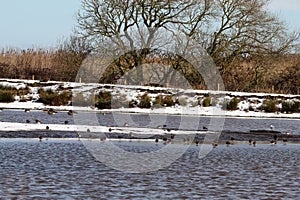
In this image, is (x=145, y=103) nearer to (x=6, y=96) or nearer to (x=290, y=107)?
(x=6, y=96)

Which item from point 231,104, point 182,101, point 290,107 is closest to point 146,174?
A: point 182,101

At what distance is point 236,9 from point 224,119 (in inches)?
573

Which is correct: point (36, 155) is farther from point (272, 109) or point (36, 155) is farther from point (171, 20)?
point (171, 20)

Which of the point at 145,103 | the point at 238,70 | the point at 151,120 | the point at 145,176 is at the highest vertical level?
the point at 238,70

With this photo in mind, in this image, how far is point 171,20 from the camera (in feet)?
135

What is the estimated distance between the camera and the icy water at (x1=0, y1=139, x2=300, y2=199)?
31.6ft

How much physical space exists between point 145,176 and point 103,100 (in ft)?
69.6

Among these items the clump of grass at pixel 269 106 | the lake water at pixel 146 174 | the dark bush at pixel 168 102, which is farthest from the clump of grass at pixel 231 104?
the lake water at pixel 146 174

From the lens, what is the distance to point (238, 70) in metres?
42.9

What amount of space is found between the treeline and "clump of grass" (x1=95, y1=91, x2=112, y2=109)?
811 centimetres

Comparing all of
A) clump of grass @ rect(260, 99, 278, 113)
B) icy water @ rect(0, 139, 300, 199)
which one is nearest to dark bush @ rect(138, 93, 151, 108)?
clump of grass @ rect(260, 99, 278, 113)

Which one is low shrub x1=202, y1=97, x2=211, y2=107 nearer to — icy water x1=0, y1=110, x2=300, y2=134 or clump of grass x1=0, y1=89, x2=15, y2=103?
icy water x1=0, y1=110, x2=300, y2=134

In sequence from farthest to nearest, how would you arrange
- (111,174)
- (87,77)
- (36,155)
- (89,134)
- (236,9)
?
(236,9) < (87,77) < (89,134) < (36,155) < (111,174)

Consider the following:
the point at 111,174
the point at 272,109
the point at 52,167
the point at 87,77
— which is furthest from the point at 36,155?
the point at 87,77
